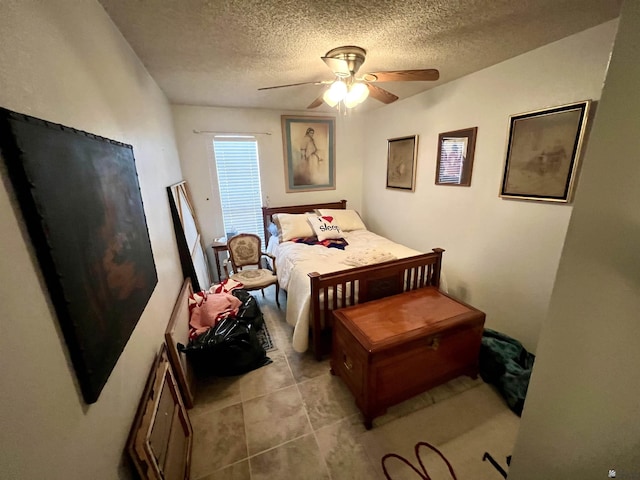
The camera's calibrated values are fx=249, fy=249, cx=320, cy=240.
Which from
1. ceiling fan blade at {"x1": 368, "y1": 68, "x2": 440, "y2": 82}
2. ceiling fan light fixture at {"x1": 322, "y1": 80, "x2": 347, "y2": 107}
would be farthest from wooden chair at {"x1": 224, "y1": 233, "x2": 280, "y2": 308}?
ceiling fan blade at {"x1": 368, "y1": 68, "x2": 440, "y2": 82}

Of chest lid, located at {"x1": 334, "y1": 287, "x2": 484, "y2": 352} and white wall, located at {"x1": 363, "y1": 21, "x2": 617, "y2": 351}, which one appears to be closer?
chest lid, located at {"x1": 334, "y1": 287, "x2": 484, "y2": 352}

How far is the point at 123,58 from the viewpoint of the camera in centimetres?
145

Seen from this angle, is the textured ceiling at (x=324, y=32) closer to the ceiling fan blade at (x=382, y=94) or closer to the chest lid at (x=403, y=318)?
the ceiling fan blade at (x=382, y=94)

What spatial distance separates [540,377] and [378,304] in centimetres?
133

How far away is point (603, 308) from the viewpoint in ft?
1.51

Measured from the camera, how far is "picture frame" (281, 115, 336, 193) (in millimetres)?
3475

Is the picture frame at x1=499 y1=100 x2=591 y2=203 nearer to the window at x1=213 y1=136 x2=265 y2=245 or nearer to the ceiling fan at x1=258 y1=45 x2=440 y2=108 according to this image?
the ceiling fan at x1=258 y1=45 x2=440 y2=108

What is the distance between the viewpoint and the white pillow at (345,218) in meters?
3.57

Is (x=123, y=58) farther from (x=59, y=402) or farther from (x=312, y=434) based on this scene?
(x=312, y=434)

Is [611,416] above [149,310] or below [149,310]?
above

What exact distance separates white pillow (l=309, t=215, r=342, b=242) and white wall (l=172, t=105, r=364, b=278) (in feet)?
1.83

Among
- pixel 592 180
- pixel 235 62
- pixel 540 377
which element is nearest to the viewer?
pixel 592 180

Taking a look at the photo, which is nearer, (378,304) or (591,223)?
(591,223)

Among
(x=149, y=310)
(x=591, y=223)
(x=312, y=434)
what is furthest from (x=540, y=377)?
(x=149, y=310)
